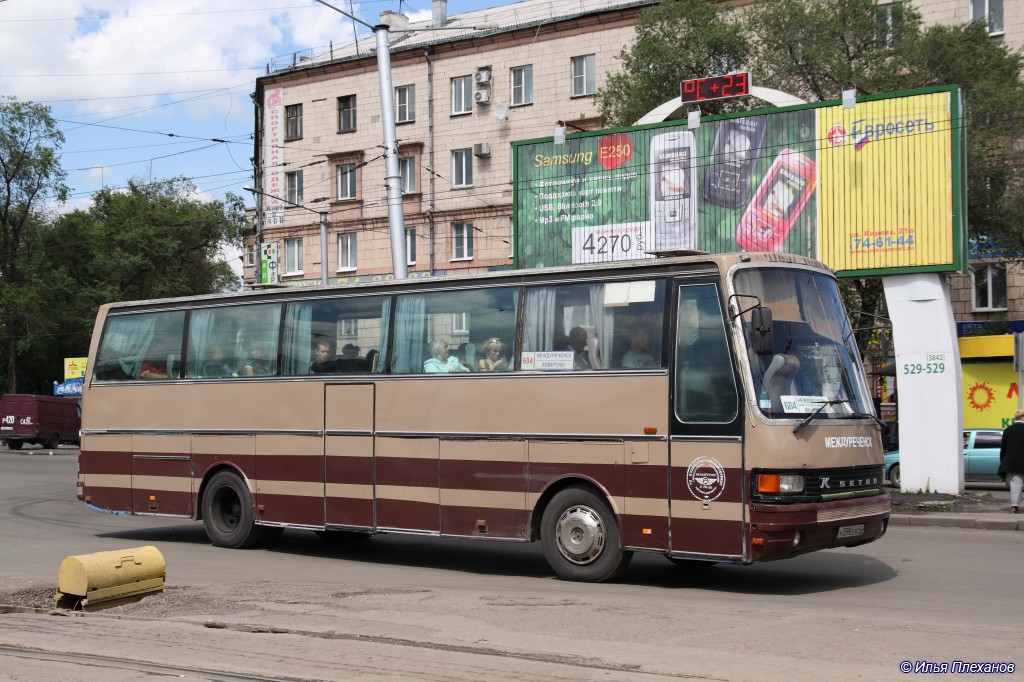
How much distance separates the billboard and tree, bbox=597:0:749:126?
8.93 m

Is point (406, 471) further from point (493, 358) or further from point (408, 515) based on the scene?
point (493, 358)

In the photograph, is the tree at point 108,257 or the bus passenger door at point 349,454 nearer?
the bus passenger door at point 349,454

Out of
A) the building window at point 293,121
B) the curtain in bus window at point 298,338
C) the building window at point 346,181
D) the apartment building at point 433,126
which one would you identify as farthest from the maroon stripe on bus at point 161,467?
the building window at point 293,121

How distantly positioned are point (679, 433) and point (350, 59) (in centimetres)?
4223

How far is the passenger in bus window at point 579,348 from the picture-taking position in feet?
38.0

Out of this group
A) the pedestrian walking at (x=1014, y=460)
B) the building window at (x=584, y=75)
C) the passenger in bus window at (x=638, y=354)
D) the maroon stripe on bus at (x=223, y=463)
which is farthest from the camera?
the building window at (x=584, y=75)

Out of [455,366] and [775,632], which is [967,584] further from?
[455,366]

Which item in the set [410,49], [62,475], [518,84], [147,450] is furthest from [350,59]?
[147,450]

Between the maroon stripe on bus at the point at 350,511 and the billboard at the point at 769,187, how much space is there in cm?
801

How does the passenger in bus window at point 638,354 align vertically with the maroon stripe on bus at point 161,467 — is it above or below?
above

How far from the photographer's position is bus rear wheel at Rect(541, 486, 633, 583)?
37.0 feet

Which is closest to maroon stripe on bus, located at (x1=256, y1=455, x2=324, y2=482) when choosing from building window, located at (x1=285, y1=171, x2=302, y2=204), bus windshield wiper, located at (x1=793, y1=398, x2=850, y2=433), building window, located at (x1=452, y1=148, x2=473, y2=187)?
bus windshield wiper, located at (x1=793, y1=398, x2=850, y2=433)

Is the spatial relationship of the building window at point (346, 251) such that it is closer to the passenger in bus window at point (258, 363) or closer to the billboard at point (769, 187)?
the billboard at point (769, 187)

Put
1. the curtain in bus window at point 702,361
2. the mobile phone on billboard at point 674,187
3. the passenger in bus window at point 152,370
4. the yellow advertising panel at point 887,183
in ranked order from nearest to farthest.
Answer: the curtain in bus window at point 702,361 < the passenger in bus window at point 152,370 < the yellow advertising panel at point 887,183 < the mobile phone on billboard at point 674,187
